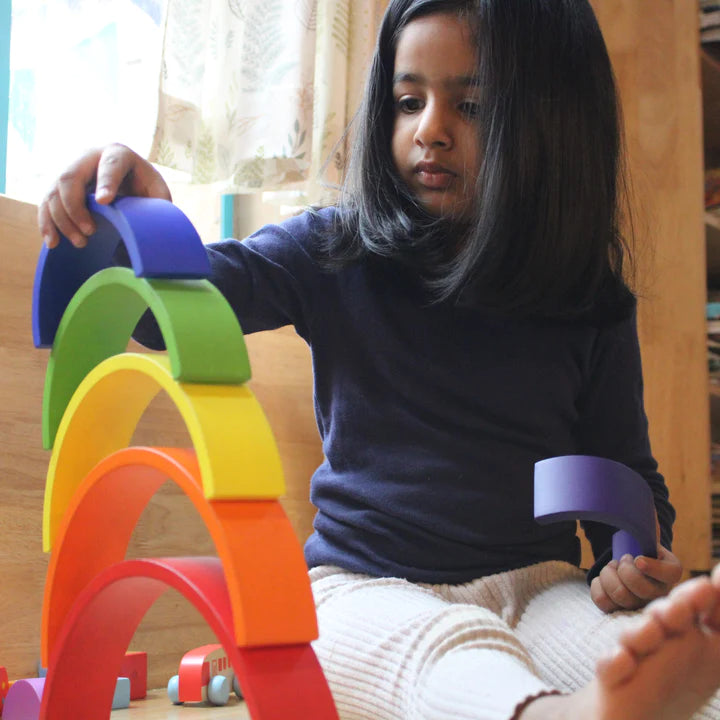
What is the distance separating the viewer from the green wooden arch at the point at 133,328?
0.57 metres

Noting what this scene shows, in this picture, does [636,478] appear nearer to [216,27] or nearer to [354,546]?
[354,546]

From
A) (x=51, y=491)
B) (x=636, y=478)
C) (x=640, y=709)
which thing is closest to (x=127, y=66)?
(x=51, y=491)

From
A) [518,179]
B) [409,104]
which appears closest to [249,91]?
[409,104]

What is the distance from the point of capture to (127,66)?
138cm

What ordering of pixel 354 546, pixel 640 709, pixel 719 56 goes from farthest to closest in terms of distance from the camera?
pixel 719 56 < pixel 354 546 < pixel 640 709

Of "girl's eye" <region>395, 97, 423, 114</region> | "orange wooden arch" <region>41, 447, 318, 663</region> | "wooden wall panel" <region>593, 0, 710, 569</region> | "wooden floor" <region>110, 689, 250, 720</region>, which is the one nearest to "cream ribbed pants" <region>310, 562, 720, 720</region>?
"orange wooden arch" <region>41, 447, 318, 663</region>

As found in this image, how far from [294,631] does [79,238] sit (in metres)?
0.35

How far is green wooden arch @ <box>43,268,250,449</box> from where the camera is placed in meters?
0.57

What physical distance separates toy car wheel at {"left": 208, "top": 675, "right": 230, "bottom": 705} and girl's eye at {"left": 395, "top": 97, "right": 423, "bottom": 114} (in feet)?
2.19

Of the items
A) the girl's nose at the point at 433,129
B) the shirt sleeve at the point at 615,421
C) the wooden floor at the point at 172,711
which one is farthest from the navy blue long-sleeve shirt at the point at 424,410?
the wooden floor at the point at 172,711

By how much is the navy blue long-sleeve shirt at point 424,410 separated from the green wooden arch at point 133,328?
0.49ft

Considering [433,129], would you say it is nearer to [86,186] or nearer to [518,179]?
[518,179]

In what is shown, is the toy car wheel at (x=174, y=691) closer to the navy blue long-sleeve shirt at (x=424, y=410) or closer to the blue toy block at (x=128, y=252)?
the navy blue long-sleeve shirt at (x=424, y=410)

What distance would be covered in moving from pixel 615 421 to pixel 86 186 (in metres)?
0.60
